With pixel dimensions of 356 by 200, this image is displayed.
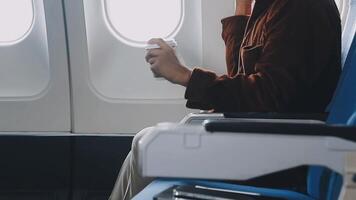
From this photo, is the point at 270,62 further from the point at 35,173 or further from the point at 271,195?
the point at 35,173

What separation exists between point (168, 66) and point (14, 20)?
1624 mm

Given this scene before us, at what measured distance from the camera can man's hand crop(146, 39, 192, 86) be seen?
1816mm

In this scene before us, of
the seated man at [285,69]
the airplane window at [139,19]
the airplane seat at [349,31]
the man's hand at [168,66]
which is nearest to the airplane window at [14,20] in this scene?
the airplane window at [139,19]

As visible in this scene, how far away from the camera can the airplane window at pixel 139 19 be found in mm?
2996

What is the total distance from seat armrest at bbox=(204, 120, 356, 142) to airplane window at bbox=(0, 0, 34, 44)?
2280mm

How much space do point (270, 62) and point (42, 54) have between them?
1814mm

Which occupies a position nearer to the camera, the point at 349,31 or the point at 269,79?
the point at 269,79

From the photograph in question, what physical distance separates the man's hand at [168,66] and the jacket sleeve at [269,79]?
0.39 ft

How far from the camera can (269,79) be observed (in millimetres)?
1588

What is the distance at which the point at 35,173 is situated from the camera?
311 cm

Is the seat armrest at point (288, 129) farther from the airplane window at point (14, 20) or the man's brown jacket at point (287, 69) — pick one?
the airplane window at point (14, 20)

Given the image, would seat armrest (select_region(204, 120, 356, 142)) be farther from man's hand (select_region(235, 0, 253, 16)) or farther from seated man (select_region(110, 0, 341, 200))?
man's hand (select_region(235, 0, 253, 16))

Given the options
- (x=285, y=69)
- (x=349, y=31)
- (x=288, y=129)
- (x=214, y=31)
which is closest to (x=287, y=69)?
(x=285, y=69)

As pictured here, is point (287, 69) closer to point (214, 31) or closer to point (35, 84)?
point (214, 31)
